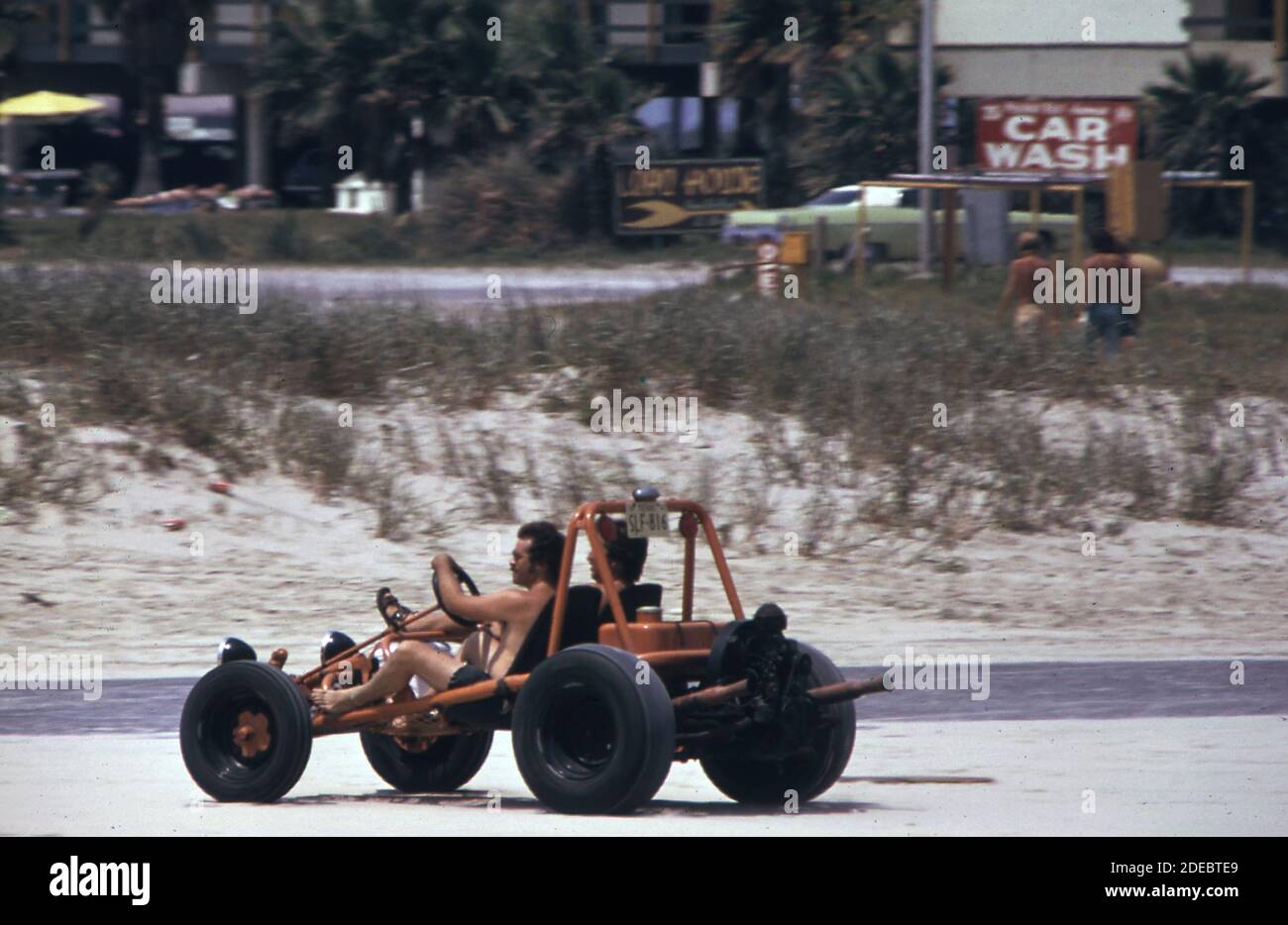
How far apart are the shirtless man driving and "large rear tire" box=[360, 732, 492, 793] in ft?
1.62

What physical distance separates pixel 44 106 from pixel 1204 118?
82.3 feet

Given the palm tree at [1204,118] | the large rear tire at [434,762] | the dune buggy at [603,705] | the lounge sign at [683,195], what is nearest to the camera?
the dune buggy at [603,705]

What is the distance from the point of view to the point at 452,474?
54.3 ft

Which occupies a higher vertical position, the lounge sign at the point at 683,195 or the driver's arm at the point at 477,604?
the lounge sign at the point at 683,195

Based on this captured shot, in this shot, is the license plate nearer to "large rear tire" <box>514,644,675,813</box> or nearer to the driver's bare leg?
"large rear tire" <box>514,644,675,813</box>

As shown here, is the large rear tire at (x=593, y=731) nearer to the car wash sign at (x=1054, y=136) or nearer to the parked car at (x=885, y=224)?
the parked car at (x=885, y=224)

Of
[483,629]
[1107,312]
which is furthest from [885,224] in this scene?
[483,629]

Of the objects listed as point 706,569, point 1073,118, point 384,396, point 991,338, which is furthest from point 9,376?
point 1073,118

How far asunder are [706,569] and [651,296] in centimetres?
764

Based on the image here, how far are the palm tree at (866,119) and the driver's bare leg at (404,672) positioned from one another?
32.2 m

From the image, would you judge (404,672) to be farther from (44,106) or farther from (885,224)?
(44,106)

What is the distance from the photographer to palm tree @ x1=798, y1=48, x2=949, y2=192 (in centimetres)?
3934

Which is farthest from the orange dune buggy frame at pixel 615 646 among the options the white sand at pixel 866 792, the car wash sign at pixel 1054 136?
the car wash sign at pixel 1054 136

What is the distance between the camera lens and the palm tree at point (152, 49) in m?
46.4
